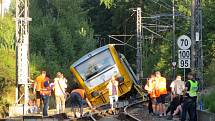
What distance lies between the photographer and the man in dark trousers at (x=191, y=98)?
17.6m

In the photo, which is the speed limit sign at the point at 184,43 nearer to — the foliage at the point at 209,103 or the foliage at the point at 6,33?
the foliage at the point at 209,103

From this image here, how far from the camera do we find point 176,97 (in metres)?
19.9

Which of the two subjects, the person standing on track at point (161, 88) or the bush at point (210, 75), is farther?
the bush at point (210, 75)

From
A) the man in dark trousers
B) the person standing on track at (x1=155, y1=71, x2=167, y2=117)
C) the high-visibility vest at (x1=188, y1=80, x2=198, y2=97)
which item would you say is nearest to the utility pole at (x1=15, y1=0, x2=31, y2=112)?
the person standing on track at (x1=155, y1=71, x2=167, y2=117)

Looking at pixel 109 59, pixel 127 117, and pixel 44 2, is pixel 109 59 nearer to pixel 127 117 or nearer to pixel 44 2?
pixel 127 117

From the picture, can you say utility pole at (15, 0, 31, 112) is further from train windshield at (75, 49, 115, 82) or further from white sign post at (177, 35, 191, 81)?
white sign post at (177, 35, 191, 81)

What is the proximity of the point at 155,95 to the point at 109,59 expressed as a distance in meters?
10.9

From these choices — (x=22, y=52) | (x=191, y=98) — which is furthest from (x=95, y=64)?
(x=191, y=98)

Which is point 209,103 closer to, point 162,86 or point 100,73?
point 162,86

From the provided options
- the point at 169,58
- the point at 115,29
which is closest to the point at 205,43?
the point at 169,58

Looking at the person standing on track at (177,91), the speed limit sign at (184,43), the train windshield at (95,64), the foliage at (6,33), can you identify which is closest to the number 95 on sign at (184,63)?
the speed limit sign at (184,43)

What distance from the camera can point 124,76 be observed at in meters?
31.8

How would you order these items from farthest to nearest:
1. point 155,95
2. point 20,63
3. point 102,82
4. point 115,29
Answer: point 115,29 < point 102,82 < point 20,63 < point 155,95

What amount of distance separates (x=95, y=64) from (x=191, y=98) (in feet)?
47.7
